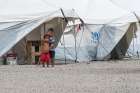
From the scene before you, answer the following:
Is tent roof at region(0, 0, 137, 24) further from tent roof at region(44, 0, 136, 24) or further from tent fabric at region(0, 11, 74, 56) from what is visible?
tent fabric at region(0, 11, 74, 56)

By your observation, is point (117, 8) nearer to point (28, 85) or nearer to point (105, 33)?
point (105, 33)

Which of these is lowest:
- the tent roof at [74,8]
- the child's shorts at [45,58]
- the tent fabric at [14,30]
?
the child's shorts at [45,58]

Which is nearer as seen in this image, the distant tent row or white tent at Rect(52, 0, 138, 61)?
the distant tent row

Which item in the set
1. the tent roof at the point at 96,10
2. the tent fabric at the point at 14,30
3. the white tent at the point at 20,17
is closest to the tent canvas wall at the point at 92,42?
the tent roof at the point at 96,10

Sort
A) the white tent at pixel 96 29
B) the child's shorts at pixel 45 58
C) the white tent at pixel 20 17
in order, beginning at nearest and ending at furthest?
1. the child's shorts at pixel 45 58
2. the white tent at pixel 20 17
3. the white tent at pixel 96 29

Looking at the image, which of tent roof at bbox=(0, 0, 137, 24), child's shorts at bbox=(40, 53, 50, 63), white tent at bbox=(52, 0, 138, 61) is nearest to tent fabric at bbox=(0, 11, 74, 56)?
tent roof at bbox=(0, 0, 137, 24)

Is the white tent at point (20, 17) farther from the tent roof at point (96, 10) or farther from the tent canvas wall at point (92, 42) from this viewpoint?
the tent canvas wall at point (92, 42)

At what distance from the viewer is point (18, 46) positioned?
81.7ft

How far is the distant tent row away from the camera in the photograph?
24.0 metres

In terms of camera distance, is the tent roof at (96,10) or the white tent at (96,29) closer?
the tent roof at (96,10)

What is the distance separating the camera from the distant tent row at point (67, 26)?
2395 centimetres

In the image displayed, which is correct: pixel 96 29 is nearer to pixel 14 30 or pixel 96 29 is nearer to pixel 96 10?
pixel 96 10

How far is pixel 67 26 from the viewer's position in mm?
27109

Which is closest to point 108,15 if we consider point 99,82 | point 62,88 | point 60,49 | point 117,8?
point 117,8
